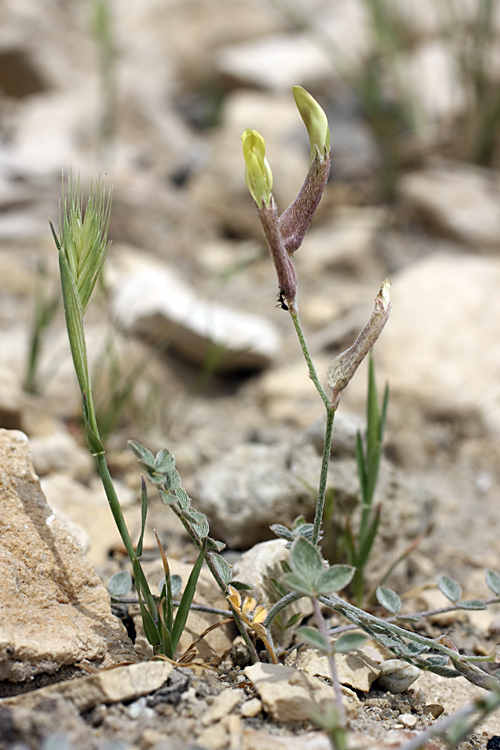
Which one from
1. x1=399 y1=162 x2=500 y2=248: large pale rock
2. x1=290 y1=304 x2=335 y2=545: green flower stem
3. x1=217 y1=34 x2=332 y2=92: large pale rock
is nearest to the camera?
x1=290 y1=304 x2=335 y2=545: green flower stem

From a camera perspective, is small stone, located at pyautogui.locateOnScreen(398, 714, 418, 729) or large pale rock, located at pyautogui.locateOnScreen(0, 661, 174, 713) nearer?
large pale rock, located at pyautogui.locateOnScreen(0, 661, 174, 713)

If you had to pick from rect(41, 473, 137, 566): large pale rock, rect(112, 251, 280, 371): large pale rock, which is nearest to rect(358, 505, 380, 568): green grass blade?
rect(41, 473, 137, 566): large pale rock

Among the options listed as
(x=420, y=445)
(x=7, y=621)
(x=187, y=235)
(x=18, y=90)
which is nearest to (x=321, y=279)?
(x=187, y=235)

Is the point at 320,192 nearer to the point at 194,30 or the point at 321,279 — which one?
the point at 321,279

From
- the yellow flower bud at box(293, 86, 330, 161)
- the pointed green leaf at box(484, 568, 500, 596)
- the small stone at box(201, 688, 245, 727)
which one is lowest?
the small stone at box(201, 688, 245, 727)

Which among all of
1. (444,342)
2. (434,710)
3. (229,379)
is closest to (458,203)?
(444,342)

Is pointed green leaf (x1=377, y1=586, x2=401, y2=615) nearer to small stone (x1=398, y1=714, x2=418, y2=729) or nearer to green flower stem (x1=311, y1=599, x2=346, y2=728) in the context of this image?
small stone (x1=398, y1=714, x2=418, y2=729)
